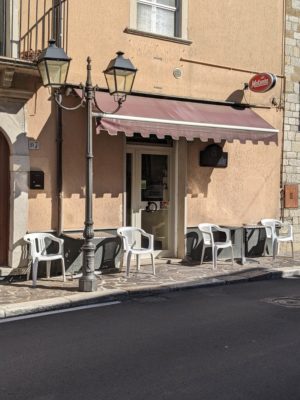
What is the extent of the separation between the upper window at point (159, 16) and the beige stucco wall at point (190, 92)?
29 centimetres

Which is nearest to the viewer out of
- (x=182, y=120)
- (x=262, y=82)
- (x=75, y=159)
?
(x=75, y=159)

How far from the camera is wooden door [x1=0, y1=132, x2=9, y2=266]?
9133 millimetres

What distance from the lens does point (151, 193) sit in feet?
36.3

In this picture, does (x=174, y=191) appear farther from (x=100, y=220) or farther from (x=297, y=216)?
(x=297, y=216)

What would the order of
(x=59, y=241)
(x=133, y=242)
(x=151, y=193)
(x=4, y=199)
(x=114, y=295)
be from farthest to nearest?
(x=151, y=193), (x=133, y=242), (x=4, y=199), (x=59, y=241), (x=114, y=295)

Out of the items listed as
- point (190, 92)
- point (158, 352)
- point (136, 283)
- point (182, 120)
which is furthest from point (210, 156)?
point (158, 352)

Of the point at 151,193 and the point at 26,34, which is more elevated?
the point at 26,34

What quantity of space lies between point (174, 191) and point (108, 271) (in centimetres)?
239

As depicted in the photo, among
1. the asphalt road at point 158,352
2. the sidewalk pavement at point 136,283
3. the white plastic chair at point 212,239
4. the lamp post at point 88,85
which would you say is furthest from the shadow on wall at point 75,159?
the asphalt road at point 158,352

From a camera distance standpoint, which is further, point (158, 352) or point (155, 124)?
point (155, 124)

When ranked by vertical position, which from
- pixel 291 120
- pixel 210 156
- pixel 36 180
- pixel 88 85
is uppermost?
pixel 291 120

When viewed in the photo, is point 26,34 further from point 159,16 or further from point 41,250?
point 41,250

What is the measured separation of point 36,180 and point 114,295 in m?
2.57

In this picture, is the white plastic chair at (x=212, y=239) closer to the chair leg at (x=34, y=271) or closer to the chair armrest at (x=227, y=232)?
the chair armrest at (x=227, y=232)
